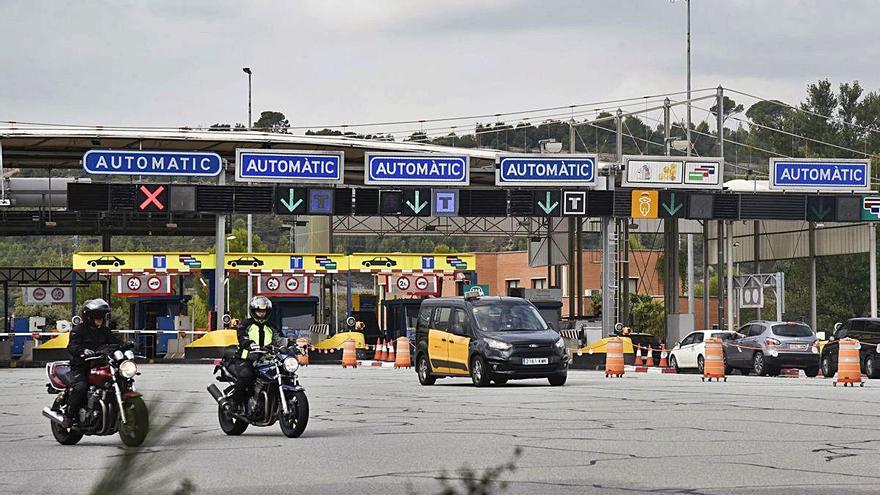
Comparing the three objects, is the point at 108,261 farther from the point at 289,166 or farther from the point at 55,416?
the point at 55,416

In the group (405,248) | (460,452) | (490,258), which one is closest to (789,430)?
(460,452)

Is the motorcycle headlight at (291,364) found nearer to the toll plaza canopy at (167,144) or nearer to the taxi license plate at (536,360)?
the taxi license plate at (536,360)

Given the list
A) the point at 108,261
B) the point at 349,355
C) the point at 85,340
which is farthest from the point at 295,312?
the point at 85,340

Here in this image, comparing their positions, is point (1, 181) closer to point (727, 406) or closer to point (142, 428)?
point (727, 406)

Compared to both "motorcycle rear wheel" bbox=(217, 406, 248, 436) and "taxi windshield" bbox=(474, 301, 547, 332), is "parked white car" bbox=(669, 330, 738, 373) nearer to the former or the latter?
"taxi windshield" bbox=(474, 301, 547, 332)

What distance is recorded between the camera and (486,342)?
89.3ft

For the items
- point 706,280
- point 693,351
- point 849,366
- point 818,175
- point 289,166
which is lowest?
point 693,351

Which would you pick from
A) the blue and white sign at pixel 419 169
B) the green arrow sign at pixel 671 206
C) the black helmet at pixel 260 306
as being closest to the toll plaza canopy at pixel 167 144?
the blue and white sign at pixel 419 169

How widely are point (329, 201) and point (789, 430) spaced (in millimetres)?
35985

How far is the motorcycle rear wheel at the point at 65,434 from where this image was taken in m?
14.9

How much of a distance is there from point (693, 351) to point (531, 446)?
28332 millimetres

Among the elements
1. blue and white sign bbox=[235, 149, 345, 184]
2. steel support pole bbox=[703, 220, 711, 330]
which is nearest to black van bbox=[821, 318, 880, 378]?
blue and white sign bbox=[235, 149, 345, 184]

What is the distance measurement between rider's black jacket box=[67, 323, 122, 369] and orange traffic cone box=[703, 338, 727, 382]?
61.6 ft

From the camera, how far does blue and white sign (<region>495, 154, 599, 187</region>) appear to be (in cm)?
5338
